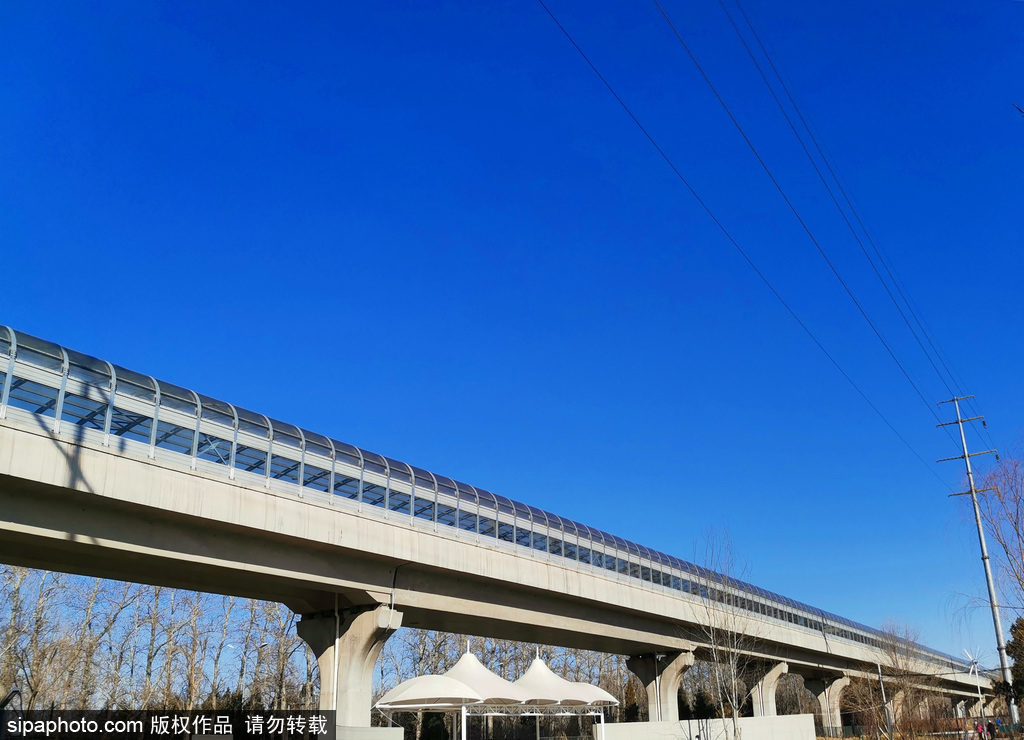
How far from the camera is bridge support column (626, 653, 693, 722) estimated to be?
136 ft

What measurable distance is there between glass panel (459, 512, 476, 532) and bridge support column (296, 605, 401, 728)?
3652mm

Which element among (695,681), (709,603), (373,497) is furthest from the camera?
(695,681)

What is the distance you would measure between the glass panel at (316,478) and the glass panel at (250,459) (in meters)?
1.36

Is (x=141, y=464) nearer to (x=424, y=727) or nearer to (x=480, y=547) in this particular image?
(x=480, y=547)

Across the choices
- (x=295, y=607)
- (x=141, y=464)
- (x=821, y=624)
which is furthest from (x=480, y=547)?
(x=821, y=624)

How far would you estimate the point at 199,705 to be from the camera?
47312 millimetres

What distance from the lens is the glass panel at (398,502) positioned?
24.2 m

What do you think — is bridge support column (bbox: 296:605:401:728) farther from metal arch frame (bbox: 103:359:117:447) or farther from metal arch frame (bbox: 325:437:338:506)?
metal arch frame (bbox: 103:359:117:447)

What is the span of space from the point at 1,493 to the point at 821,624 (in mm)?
56853

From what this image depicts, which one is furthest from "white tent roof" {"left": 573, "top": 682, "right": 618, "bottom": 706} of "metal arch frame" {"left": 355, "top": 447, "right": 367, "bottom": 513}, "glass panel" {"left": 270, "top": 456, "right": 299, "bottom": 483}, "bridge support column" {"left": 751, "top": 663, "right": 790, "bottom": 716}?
"bridge support column" {"left": 751, "top": 663, "right": 790, "bottom": 716}

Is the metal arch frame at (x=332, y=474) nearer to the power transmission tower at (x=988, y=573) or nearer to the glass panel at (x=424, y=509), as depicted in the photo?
the glass panel at (x=424, y=509)

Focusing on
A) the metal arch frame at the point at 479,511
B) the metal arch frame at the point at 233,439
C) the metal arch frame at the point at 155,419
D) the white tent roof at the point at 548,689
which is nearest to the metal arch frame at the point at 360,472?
the metal arch frame at the point at 479,511

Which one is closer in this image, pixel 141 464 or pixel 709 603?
pixel 141 464

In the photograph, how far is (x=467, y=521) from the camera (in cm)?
2680
